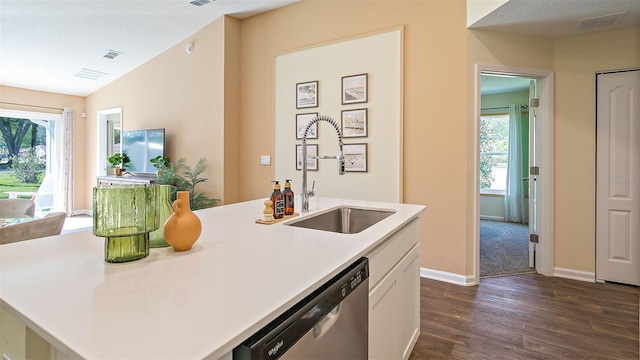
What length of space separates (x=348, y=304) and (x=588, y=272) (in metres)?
3.27

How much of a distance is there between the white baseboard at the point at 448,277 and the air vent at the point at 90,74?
19.8 ft

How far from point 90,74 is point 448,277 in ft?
21.0

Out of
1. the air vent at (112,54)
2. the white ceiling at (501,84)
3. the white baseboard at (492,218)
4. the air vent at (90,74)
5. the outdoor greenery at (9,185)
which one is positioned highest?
the air vent at (112,54)

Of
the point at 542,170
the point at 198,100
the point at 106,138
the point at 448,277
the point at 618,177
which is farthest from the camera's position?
the point at 106,138

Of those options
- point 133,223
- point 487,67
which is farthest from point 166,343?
point 487,67

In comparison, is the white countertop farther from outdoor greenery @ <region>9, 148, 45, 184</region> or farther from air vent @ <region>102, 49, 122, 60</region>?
outdoor greenery @ <region>9, 148, 45, 184</region>

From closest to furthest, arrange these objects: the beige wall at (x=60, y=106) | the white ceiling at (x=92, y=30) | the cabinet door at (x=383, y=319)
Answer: the cabinet door at (x=383, y=319)
the white ceiling at (x=92, y=30)
the beige wall at (x=60, y=106)

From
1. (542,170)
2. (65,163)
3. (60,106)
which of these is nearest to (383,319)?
(542,170)

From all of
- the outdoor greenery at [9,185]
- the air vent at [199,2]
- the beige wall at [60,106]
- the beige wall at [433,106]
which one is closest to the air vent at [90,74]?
the beige wall at [60,106]

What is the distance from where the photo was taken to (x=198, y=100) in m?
4.49

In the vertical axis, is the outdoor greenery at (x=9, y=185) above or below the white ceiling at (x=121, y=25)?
below

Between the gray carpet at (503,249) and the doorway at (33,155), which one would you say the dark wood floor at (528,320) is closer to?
the gray carpet at (503,249)

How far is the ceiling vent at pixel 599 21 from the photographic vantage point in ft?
8.75

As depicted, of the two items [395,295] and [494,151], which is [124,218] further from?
[494,151]
